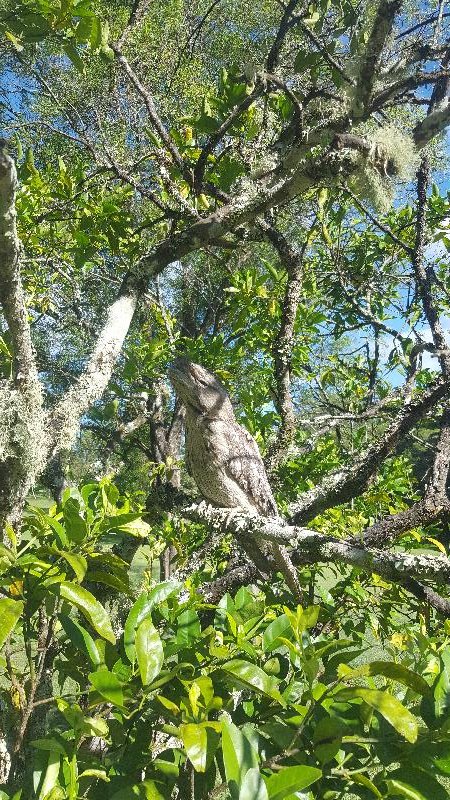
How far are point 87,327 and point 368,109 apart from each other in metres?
6.06

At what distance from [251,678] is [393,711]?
0.28 meters

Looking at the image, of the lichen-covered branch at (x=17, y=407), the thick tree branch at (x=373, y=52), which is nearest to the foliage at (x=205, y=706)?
the lichen-covered branch at (x=17, y=407)

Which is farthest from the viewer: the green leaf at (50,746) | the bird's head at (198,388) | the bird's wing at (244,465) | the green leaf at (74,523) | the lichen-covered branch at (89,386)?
the bird's wing at (244,465)

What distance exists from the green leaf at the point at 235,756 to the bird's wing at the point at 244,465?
195cm

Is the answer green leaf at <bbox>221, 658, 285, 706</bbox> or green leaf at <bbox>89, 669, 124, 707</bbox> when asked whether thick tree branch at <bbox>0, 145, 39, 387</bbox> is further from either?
green leaf at <bbox>221, 658, 285, 706</bbox>

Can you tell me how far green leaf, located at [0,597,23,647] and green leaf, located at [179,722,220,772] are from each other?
36 centimetres

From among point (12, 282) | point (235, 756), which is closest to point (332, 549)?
point (235, 756)

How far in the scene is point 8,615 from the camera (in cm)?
108

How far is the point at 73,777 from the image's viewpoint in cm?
104

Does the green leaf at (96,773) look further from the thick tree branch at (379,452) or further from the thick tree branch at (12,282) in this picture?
the thick tree branch at (379,452)

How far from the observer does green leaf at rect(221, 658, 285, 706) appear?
1113mm

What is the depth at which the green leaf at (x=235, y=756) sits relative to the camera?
0.88 meters

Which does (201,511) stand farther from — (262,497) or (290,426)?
(290,426)

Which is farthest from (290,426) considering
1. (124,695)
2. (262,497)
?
(124,695)
